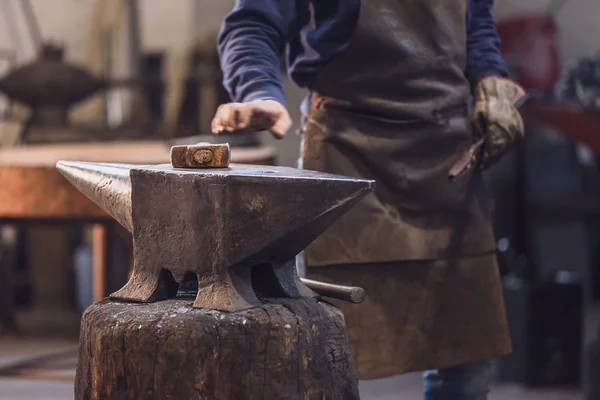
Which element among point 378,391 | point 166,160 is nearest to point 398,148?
point 166,160

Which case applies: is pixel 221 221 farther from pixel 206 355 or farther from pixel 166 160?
pixel 166 160

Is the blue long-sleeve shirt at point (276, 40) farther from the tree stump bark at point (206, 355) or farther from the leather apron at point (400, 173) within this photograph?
the tree stump bark at point (206, 355)

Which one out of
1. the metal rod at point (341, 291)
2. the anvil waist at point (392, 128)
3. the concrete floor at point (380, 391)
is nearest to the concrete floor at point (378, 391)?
the concrete floor at point (380, 391)

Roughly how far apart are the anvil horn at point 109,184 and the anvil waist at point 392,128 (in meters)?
0.52

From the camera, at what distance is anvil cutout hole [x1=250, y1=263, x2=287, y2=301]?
1.64 m

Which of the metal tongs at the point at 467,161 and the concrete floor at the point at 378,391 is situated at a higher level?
the metal tongs at the point at 467,161

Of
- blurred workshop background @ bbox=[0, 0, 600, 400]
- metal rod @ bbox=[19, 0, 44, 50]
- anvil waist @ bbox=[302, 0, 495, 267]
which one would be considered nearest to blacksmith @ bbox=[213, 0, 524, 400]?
anvil waist @ bbox=[302, 0, 495, 267]

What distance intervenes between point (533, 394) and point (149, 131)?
253 cm

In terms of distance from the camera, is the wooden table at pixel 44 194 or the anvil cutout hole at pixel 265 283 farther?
the wooden table at pixel 44 194

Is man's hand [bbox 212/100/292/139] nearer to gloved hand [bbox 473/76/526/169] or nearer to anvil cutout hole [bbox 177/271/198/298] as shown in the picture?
anvil cutout hole [bbox 177/271/198/298]

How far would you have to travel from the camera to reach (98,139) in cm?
507

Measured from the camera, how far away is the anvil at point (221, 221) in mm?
1512

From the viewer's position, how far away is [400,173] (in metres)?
2.10

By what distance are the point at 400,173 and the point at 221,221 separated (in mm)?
679
